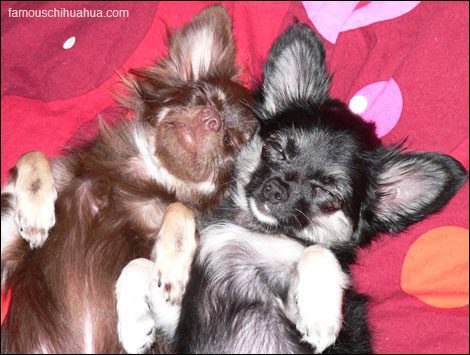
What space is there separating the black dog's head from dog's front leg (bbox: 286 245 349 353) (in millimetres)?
365

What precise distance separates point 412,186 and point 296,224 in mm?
627

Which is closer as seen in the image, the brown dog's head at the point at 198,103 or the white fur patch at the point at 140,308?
the white fur patch at the point at 140,308

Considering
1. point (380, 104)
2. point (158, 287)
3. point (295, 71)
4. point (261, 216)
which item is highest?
point (295, 71)

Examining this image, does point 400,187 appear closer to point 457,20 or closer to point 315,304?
point 315,304

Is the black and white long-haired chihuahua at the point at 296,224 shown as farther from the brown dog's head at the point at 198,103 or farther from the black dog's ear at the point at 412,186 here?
the brown dog's head at the point at 198,103

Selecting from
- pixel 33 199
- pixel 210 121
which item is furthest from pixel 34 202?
pixel 210 121

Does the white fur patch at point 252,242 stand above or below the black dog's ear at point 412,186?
below

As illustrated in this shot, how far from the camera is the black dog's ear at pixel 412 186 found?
277cm

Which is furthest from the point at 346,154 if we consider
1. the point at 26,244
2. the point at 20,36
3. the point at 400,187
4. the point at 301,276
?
the point at 20,36

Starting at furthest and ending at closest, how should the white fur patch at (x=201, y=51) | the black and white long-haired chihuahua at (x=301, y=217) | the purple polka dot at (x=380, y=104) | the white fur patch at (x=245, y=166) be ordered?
the white fur patch at (x=201, y=51) → the purple polka dot at (x=380, y=104) → the white fur patch at (x=245, y=166) → the black and white long-haired chihuahua at (x=301, y=217)

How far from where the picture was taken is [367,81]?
3.49 m

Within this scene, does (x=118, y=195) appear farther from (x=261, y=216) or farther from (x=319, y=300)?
(x=319, y=300)

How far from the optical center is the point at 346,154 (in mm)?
2918

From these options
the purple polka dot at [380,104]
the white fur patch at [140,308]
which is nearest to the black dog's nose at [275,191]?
the white fur patch at [140,308]
